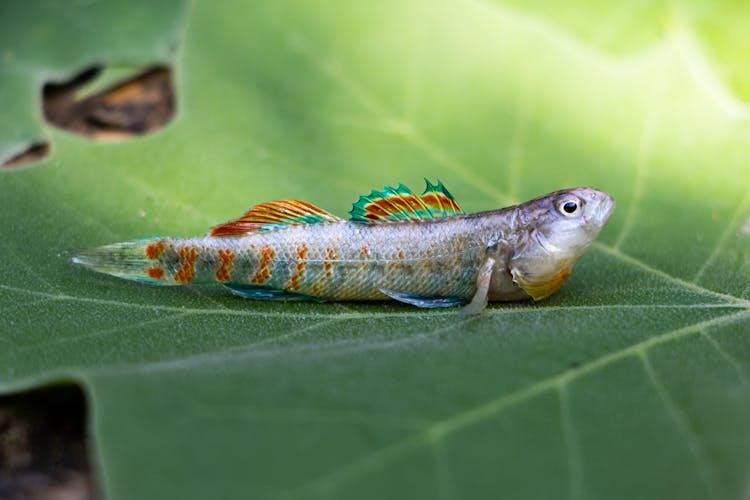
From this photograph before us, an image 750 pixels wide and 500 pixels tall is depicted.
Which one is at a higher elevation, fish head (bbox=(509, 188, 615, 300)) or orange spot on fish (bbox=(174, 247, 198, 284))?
fish head (bbox=(509, 188, 615, 300))

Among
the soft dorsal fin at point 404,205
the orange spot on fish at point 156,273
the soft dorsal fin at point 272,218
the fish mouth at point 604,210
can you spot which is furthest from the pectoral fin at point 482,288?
the orange spot on fish at point 156,273

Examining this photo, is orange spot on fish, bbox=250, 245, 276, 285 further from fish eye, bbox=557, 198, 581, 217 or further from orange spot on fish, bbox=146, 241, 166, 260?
fish eye, bbox=557, 198, 581, 217

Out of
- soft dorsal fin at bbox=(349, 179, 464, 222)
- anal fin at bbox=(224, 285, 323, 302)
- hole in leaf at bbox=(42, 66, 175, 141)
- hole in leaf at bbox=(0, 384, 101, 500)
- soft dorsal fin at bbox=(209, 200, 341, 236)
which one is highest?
hole in leaf at bbox=(42, 66, 175, 141)

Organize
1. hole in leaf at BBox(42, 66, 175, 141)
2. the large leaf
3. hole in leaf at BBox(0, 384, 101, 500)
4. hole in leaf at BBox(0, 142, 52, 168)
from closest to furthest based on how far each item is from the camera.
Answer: the large leaf → hole in leaf at BBox(0, 384, 101, 500) → hole in leaf at BBox(0, 142, 52, 168) → hole in leaf at BBox(42, 66, 175, 141)

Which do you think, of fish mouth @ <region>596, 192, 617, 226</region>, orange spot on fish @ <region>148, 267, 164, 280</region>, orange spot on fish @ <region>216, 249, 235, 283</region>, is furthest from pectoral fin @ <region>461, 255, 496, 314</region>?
orange spot on fish @ <region>148, 267, 164, 280</region>

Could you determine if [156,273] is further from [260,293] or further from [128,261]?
[260,293]

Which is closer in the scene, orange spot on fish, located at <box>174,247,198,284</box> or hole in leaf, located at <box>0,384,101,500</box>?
hole in leaf, located at <box>0,384,101,500</box>

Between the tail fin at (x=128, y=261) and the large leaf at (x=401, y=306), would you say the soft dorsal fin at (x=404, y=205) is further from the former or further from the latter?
the tail fin at (x=128, y=261)

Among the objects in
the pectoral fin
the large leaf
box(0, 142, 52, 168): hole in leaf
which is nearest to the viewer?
the large leaf
